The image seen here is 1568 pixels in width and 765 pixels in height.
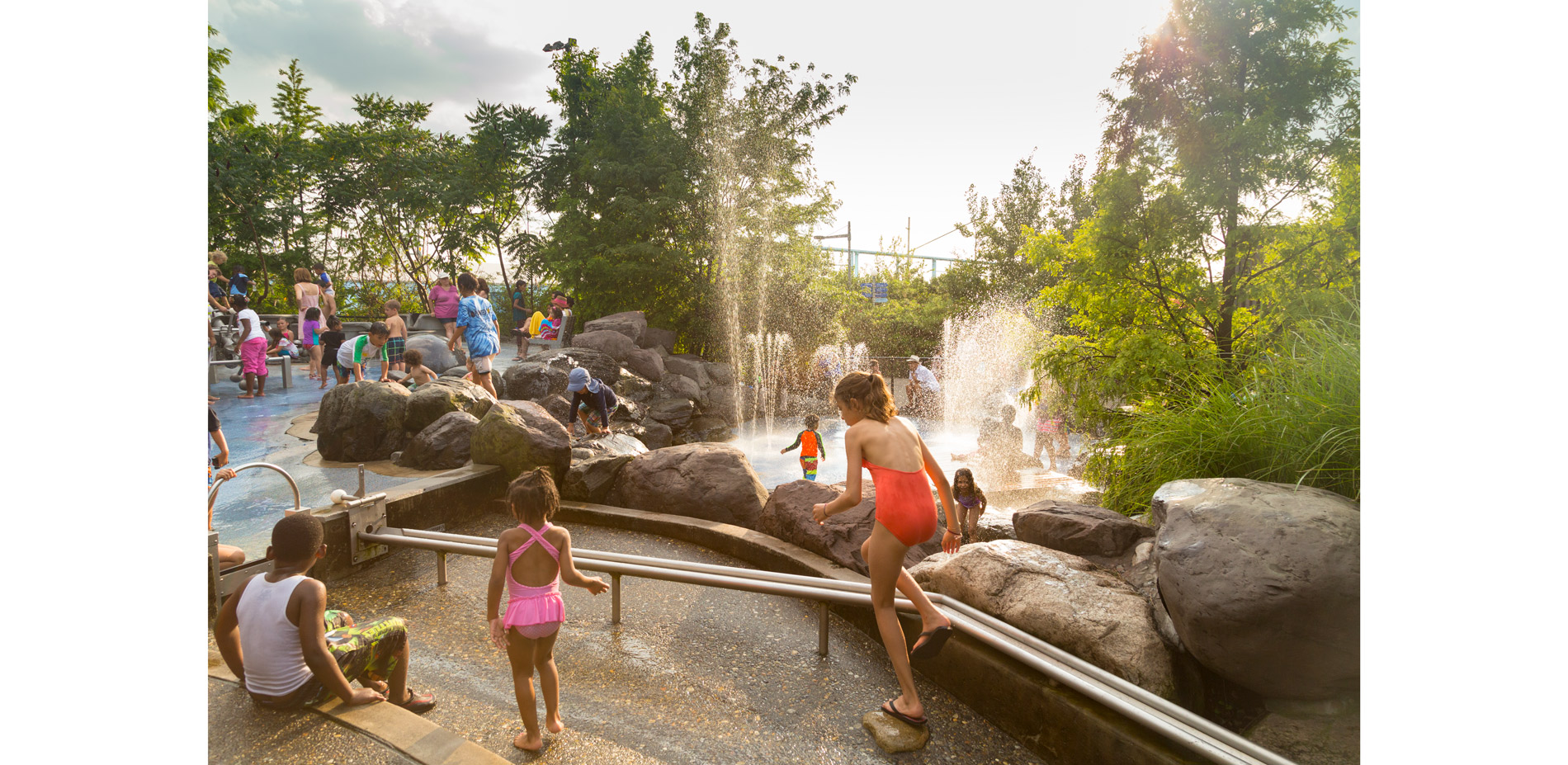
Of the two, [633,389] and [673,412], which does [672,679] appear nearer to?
[673,412]

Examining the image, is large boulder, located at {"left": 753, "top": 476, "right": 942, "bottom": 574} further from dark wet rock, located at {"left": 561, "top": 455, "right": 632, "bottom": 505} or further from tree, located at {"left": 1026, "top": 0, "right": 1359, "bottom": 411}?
tree, located at {"left": 1026, "top": 0, "right": 1359, "bottom": 411}

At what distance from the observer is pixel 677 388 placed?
Answer: 15.2 meters

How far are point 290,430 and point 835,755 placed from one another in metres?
8.59

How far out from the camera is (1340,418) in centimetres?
299

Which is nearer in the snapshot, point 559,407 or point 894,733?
point 894,733

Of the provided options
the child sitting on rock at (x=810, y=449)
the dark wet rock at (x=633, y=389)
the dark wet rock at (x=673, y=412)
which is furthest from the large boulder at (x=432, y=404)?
the dark wet rock at (x=633, y=389)

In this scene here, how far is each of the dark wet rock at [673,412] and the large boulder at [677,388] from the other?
0.56 metres

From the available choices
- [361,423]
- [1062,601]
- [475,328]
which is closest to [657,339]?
[475,328]

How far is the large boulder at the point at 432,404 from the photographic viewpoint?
24.4 ft

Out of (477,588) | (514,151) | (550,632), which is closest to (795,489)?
(477,588)

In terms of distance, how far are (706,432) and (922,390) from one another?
4.57 metres

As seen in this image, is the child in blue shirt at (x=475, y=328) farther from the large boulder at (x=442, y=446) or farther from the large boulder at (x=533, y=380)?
the large boulder at (x=533, y=380)

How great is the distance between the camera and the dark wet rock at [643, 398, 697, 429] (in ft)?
43.2
